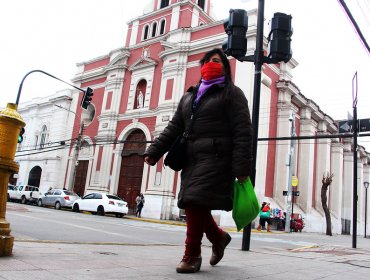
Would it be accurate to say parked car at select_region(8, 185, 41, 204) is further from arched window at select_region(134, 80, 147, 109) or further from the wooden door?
arched window at select_region(134, 80, 147, 109)

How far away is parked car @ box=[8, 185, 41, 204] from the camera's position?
29.2 m

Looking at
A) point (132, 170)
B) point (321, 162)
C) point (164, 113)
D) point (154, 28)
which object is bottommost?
point (132, 170)

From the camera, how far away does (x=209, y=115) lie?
12.3ft

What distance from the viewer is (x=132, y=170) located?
2838cm

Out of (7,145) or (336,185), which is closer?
(7,145)

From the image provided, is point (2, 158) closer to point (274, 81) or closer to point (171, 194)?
point (171, 194)

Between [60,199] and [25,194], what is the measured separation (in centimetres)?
670

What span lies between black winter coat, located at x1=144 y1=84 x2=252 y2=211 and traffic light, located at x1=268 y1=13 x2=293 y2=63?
2975mm

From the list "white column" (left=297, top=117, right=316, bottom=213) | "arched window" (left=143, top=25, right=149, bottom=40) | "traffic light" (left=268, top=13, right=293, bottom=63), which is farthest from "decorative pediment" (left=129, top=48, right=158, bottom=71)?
"traffic light" (left=268, top=13, right=293, bottom=63)

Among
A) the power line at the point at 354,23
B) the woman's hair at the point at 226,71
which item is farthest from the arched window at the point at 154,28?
the woman's hair at the point at 226,71

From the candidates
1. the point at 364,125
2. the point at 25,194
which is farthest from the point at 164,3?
the point at 364,125

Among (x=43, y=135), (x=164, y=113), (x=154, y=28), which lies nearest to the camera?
(x=164, y=113)

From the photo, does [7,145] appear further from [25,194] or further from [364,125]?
[25,194]

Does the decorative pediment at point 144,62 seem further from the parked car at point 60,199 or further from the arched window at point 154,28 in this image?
the parked car at point 60,199
